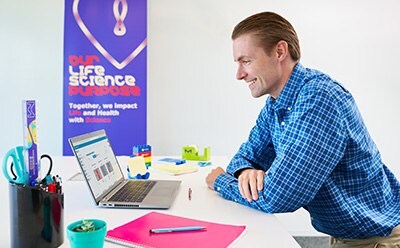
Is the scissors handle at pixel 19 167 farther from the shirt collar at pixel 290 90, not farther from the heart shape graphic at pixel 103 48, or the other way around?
the heart shape graphic at pixel 103 48

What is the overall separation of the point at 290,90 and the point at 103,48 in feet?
7.13

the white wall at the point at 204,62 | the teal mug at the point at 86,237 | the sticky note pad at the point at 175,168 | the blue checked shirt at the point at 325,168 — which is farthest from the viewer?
the white wall at the point at 204,62

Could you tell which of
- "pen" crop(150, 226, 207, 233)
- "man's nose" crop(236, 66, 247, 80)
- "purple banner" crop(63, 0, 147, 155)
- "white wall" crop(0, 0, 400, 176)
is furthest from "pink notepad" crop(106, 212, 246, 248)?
"white wall" crop(0, 0, 400, 176)

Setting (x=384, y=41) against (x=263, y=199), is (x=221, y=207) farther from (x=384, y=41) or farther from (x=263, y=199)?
(x=384, y=41)

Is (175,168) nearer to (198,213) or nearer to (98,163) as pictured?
(98,163)

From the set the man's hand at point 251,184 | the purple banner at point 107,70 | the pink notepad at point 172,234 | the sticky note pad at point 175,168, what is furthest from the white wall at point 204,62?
the pink notepad at point 172,234

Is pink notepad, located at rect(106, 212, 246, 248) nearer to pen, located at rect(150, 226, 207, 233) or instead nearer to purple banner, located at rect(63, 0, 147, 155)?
pen, located at rect(150, 226, 207, 233)

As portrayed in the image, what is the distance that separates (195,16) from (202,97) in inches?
27.9

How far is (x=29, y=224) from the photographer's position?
0.77m

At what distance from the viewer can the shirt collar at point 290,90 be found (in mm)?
1265

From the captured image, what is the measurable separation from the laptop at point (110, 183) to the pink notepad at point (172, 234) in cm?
14

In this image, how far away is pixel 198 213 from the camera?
112 cm

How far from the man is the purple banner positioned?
5.83 feet

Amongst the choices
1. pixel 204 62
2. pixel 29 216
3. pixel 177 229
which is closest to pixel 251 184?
pixel 177 229
